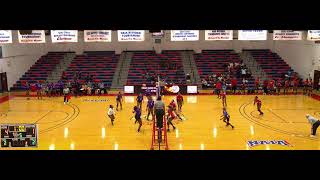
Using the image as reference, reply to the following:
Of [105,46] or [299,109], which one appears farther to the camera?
[105,46]

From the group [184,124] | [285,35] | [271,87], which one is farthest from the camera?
[271,87]

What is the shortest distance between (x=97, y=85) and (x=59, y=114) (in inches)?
330

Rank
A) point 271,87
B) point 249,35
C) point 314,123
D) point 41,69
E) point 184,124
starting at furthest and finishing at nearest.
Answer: point 41,69, point 271,87, point 249,35, point 184,124, point 314,123

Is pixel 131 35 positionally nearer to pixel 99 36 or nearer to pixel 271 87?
pixel 99 36

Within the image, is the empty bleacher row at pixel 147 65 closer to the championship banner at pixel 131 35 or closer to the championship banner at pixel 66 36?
the championship banner at pixel 66 36

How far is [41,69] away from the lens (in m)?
33.8

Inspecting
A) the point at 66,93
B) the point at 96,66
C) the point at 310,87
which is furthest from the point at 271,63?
the point at 66,93

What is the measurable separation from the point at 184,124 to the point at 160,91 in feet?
33.6

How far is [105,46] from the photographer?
37312mm

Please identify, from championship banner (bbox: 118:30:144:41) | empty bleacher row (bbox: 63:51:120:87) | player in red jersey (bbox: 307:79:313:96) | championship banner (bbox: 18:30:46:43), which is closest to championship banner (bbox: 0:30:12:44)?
championship banner (bbox: 18:30:46:43)

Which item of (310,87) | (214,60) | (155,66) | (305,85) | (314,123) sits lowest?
(314,123)

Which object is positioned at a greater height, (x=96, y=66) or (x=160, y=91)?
(x=96, y=66)
